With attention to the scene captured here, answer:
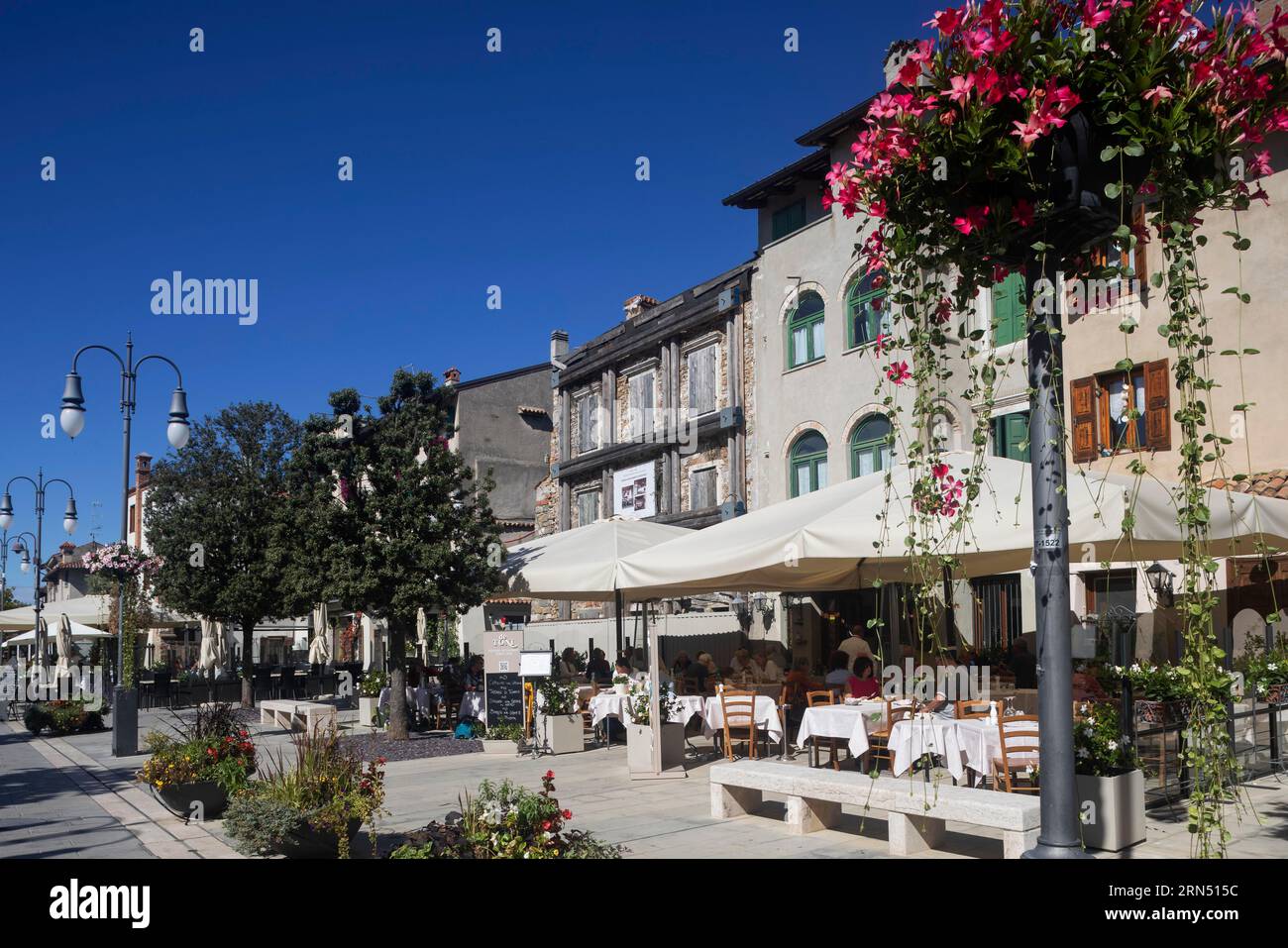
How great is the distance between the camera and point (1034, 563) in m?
4.17

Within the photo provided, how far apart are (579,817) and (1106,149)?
23.6 ft

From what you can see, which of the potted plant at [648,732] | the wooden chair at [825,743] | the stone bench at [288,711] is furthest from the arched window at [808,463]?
the stone bench at [288,711]

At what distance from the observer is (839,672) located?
1238cm

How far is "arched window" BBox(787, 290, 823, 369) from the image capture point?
23.1m

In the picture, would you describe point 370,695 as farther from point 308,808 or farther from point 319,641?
point 308,808

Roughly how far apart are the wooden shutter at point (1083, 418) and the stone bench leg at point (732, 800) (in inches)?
403

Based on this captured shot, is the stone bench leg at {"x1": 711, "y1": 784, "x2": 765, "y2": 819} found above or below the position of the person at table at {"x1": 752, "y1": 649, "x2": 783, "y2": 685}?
below

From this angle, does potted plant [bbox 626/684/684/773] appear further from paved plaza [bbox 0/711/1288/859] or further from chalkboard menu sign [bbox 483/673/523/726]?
chalkboard menu sign [bbox 483/673/523/726]

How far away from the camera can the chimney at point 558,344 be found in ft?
113

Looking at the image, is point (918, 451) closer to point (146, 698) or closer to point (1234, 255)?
point (1234, 255)

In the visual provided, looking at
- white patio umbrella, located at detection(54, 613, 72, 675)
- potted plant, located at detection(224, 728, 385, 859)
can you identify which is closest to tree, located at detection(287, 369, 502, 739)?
potted plant, located at detection(224, 728, 385, 859)

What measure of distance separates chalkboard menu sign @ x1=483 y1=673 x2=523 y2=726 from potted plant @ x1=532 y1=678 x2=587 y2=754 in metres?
0.30

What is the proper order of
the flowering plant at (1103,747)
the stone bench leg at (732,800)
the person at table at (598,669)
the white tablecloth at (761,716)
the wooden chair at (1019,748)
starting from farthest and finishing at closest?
the person at table at (598,669)
the white tablecloth at (761,716)
the stone bench leg at (732,800)
the wooden chair at (1019,748)
the flowering plant at (1103,747)

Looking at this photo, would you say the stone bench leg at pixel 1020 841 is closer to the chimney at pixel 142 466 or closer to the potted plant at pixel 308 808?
the potted plant at pixel 308 808
